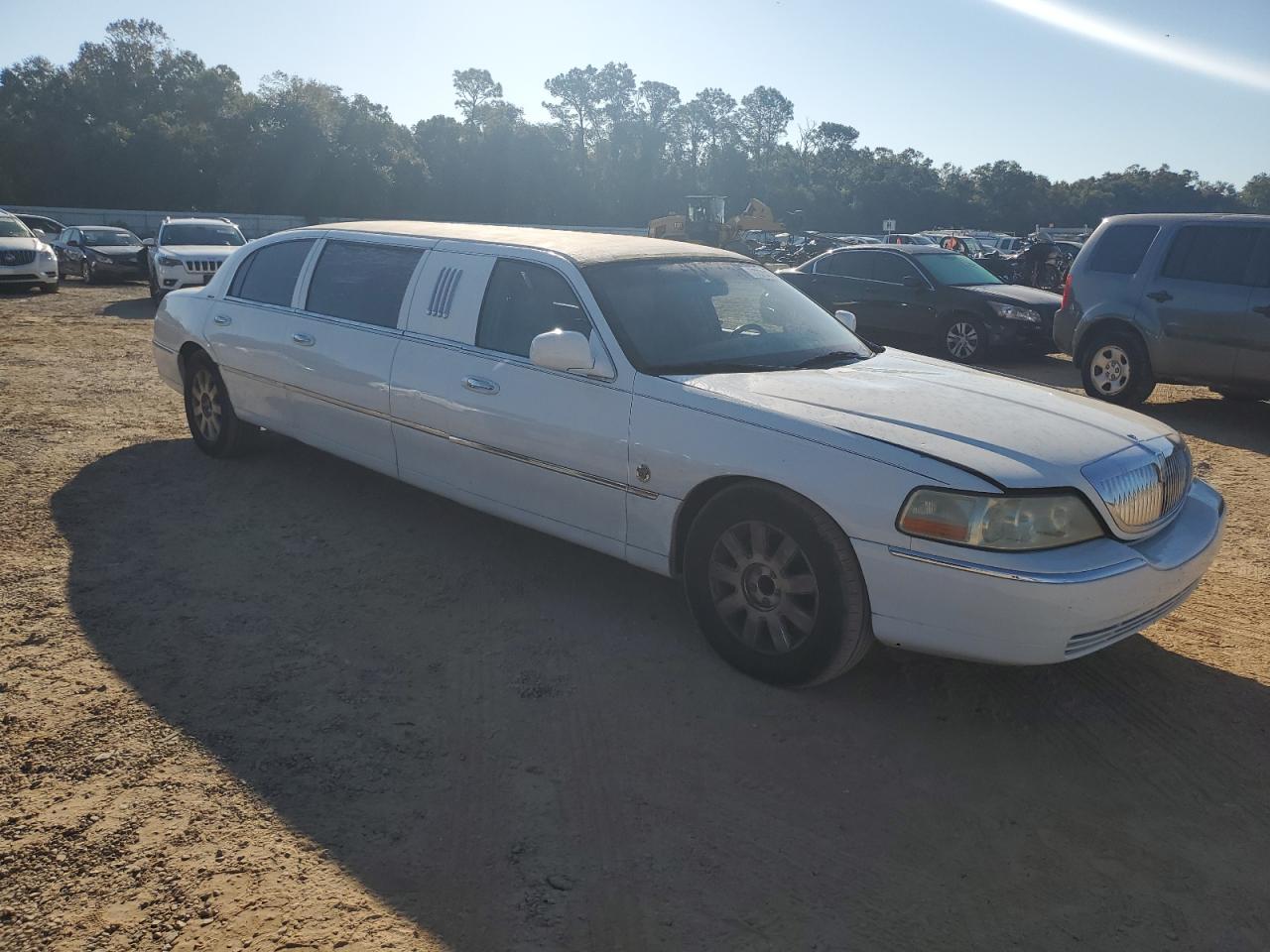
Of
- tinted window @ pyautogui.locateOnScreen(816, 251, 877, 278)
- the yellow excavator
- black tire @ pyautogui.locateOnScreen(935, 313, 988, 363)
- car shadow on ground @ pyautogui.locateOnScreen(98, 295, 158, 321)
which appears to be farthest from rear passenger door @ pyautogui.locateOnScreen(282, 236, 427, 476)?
the yellow excavator

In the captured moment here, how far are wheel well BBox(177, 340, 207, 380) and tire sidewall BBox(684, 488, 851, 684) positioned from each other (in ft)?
13.9

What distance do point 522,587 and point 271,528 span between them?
1.63 meters

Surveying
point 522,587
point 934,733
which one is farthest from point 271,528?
point 934,733

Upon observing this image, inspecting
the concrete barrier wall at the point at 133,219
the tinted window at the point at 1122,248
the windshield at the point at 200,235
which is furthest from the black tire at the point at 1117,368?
the concrete barrier wall at the point at 133,219

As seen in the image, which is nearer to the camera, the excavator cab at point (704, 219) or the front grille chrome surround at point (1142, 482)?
the front grille chrome surround at point (1142, 482)

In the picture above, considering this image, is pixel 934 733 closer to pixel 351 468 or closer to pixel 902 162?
pixel 351 468

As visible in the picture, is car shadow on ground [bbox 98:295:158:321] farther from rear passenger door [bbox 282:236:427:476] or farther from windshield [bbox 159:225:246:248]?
rear passenger door [bbox 282:236:427:476]

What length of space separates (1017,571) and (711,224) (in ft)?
126

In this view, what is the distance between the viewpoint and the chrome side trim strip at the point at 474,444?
4.10 m

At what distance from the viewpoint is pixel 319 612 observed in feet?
14.4

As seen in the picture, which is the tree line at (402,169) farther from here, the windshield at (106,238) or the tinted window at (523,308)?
the tinted window at (523,308)

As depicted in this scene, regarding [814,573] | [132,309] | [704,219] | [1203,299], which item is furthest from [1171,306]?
[704,219]

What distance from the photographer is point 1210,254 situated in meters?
8.84

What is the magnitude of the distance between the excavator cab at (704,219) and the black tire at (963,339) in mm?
26064
